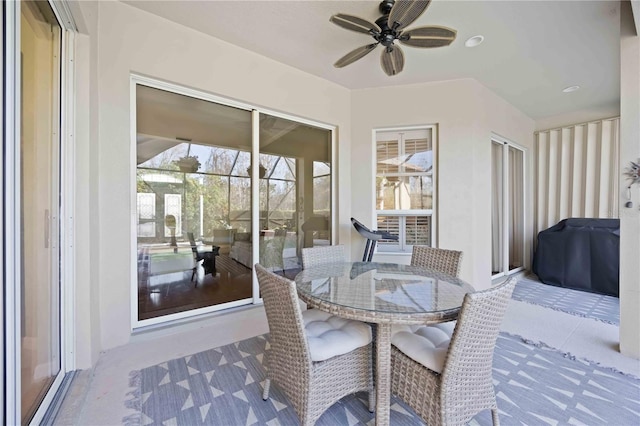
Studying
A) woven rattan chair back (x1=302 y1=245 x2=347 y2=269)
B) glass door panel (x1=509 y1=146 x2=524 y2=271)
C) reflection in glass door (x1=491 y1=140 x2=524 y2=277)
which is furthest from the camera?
glass door panel (x1=509 y1=146 x2=524 y2=271)

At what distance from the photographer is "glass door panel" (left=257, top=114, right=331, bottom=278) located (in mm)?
3396

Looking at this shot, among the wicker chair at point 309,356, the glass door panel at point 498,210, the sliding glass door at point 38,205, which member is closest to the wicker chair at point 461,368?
the wicker chair at point 309,356

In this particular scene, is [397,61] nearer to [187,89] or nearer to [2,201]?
[187,89]

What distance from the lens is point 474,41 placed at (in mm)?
2756

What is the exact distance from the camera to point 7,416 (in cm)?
115

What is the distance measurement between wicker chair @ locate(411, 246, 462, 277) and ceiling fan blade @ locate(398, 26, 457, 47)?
5.61ft

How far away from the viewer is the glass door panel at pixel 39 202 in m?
1.37

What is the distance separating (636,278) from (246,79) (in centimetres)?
410

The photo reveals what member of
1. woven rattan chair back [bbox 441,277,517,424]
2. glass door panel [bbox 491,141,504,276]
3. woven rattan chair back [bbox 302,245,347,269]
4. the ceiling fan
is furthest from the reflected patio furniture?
glass door panel [bbox 491,141,504,276]

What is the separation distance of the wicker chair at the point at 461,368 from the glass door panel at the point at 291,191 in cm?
233

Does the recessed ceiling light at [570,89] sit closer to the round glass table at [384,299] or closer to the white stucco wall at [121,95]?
the round glass table at [384,299]

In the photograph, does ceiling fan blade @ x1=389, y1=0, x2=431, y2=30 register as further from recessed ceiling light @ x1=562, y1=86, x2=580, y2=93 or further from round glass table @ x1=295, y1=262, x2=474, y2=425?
recessed ceiling light @ x1=562, y1=86, x2=580, y2=93

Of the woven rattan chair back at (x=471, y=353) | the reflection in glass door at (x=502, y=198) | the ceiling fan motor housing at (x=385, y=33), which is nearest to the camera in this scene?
the woven rattan chair back at (x=471, y=353)

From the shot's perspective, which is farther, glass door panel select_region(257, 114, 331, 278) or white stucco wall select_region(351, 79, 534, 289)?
white stucco wall select_region(351, 79, 534, 289)
